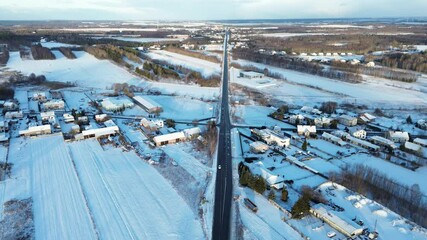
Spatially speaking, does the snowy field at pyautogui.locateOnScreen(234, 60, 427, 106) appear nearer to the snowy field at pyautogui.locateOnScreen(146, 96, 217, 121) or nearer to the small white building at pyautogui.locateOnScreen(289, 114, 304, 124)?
the small white building at pyautogui.locateOnScreen(289, 114, 304, 124)

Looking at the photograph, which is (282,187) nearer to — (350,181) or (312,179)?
(312,179)

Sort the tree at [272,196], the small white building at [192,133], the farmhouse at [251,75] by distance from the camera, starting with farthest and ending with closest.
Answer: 1. the farmhouse at [251,75]
2. the small white building at [192,133]
3. the tree at [272,196]

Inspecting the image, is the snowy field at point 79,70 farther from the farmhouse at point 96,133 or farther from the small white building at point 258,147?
the small white building at point 258,147

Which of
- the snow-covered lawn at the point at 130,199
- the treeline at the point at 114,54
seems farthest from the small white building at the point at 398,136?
the treeline at the point at 114,54

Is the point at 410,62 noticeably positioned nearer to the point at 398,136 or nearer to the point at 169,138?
the point at 398,136

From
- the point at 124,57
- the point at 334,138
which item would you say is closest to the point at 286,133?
the point at 334,138

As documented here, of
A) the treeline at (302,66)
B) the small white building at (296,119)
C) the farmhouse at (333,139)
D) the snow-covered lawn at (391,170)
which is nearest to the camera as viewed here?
the snow-covered lawn at (391,170)

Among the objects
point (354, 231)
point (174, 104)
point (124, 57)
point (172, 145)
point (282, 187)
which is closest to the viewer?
point (354, 231)

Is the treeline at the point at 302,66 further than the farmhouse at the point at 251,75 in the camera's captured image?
No
